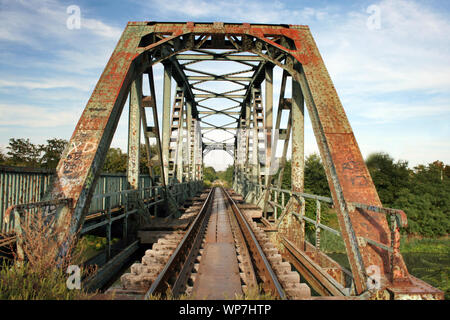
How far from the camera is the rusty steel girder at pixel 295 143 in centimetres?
349

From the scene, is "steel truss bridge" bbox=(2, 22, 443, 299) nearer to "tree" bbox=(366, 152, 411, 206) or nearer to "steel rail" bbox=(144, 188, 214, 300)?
"steel rail" bbox=(144, 188, 214, 300)

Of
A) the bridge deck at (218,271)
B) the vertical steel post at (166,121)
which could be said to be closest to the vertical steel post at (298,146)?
the bridge deck at (218,271)

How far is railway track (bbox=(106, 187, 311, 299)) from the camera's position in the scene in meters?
3.40

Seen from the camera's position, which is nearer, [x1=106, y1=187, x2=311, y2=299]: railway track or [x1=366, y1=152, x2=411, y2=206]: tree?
[x1=106, y1=187, x2=311, y2=299]: railway track

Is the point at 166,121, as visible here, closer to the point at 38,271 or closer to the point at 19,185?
the point at 19,185

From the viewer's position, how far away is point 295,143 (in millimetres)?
6848

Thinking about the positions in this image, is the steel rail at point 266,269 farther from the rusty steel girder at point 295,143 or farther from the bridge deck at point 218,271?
the rusty steel girder at point 295,143

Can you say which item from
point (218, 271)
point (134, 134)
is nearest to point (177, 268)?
point (218, 271)

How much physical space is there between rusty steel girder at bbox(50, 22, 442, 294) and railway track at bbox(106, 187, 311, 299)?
1021 millimetres

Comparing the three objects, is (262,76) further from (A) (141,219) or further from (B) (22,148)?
(B) (22,148)

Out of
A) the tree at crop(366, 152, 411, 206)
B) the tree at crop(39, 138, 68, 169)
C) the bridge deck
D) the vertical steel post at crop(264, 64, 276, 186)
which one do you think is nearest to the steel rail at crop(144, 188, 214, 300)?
the bridge deck
